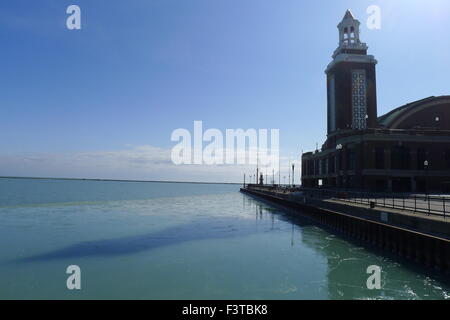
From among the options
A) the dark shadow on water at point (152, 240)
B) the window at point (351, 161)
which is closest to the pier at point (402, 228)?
the dark shadow on water at point (152, 240)

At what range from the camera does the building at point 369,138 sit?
72.8 meters

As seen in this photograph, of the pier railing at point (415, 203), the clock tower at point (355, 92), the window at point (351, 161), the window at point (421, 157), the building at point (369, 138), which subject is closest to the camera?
the pier railing at point (415, 203)

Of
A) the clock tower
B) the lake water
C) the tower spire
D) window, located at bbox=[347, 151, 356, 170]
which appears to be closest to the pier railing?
the lake water

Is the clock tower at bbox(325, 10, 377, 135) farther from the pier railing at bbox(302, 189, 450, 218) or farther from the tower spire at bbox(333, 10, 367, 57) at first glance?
the pier railing at bbox(302, 189, 450, 218)

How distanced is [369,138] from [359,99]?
31.6 metres

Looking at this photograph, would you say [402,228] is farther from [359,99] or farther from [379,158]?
[359,99]

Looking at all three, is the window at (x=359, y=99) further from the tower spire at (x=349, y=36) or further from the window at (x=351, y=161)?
the window at (x=351, y=161)

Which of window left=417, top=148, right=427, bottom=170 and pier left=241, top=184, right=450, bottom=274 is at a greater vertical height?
window left=417, top=148, right=427, bottom=170

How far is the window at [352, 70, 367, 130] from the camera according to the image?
99.5 metres

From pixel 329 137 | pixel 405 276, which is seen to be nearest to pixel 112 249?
pixel 405 276

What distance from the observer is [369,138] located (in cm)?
7250

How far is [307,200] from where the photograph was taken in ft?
170
